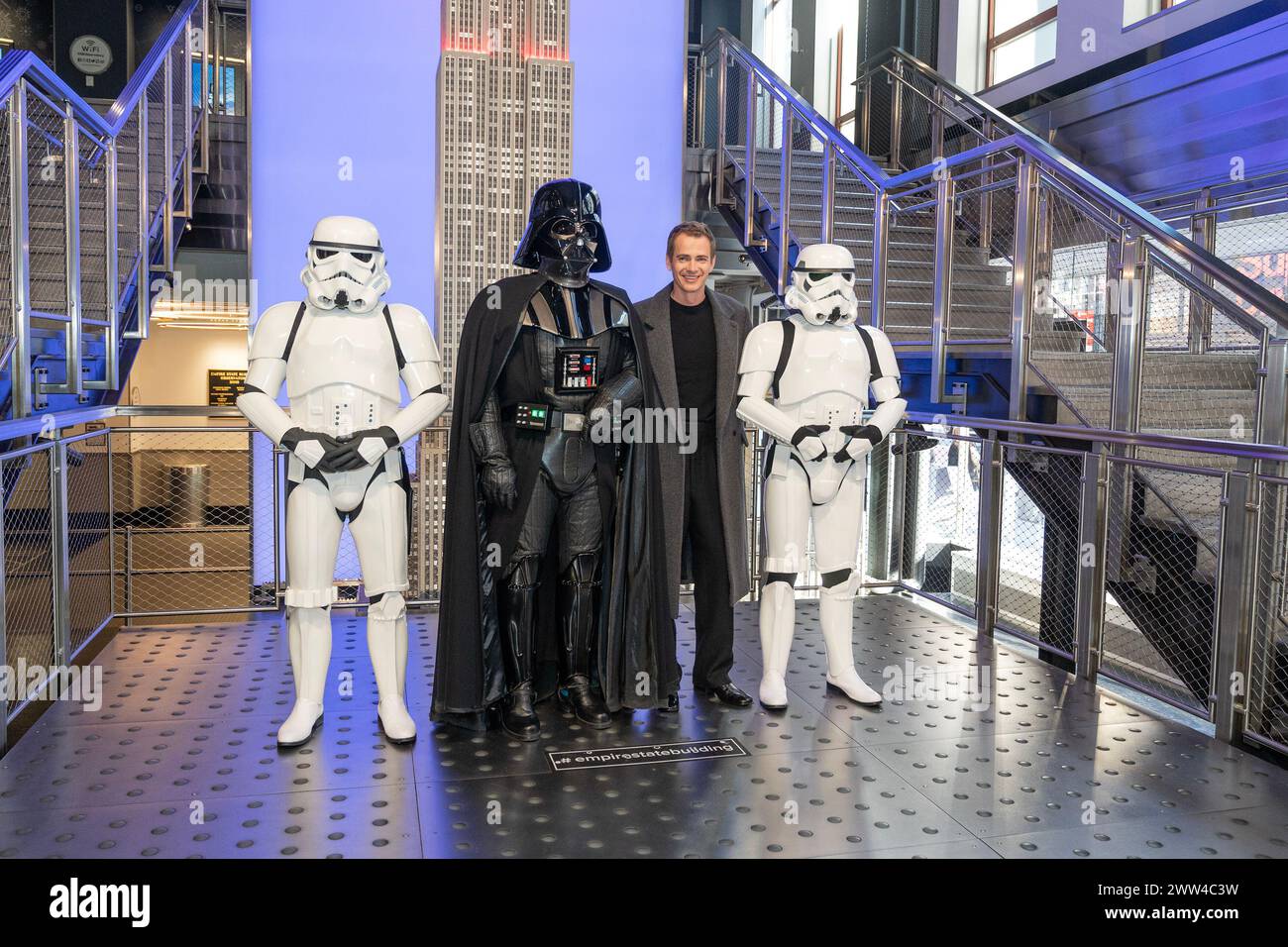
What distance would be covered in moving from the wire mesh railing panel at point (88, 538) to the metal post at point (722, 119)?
507cm

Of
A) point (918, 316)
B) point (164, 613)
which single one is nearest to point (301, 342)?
point (164, 613)

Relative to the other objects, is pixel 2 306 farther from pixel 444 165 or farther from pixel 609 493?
pixel 444 165

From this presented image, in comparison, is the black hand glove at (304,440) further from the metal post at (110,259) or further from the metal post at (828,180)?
the metal post at (828,180)

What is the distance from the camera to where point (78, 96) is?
15.6 ft

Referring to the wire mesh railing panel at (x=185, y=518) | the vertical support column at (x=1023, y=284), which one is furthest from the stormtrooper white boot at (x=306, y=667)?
the wire mesh railing panel at (x=185, y=518)

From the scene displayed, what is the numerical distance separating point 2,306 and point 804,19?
1079 cm

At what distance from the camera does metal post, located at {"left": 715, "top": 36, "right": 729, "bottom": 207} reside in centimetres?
801

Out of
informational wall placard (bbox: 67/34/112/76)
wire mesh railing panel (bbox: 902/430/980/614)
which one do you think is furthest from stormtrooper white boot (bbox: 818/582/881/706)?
informational wall placard (bbox: 67/34/112/76)

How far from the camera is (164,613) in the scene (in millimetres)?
4730

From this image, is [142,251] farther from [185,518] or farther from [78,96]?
[185,518]

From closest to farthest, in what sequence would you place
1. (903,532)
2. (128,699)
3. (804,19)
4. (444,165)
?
(128,699), (903,532), (444,165), (804,19)

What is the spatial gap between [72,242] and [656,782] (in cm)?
304

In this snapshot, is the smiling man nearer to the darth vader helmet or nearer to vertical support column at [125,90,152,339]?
the darth vader helmet

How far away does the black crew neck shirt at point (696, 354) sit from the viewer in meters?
3.73
